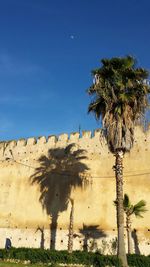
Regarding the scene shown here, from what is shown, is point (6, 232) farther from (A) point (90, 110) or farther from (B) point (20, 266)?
(A) point (90, 110)

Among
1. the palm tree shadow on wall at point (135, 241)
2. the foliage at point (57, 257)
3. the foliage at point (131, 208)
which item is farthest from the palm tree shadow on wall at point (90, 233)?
the foliage at point (57, 257)

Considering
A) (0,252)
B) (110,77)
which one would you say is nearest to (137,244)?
(0,252)

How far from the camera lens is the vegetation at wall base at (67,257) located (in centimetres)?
1688

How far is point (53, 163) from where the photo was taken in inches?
1091

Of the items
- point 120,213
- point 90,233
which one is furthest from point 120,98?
point 90,233

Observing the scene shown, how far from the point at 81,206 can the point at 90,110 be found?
846cm

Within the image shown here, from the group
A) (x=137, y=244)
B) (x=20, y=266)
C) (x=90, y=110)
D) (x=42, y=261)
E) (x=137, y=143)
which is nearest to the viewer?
(x=20, y=266)

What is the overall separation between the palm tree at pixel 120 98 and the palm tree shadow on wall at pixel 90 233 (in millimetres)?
7239

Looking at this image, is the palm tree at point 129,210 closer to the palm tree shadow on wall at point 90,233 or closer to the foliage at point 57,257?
the palm tree shadow on wall at point 90,233

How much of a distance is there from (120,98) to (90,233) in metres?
10.1

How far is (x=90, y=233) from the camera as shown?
23.8m

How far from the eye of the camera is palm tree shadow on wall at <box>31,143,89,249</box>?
25719mm

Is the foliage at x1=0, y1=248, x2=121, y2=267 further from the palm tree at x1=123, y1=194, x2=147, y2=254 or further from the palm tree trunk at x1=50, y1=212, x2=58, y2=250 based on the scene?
the palm tree trunk at x1=50, y1=212, x2=58, y2=250

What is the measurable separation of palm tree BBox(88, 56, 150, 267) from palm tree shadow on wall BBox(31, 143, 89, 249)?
818cm
